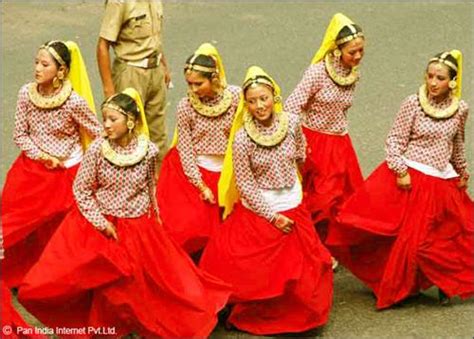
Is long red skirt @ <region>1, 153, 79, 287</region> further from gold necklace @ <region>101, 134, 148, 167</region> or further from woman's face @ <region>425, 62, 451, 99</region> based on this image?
woman's face @ <region>425, 62, 451, 99</region>

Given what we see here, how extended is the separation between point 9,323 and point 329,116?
7.67ft

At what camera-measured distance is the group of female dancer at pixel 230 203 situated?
5406 millimetres

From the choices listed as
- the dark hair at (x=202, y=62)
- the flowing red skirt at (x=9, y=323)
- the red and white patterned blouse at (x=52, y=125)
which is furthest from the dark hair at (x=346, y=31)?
the flowing red skirt at (x=9, y=323)

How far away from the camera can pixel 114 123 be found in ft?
17.5

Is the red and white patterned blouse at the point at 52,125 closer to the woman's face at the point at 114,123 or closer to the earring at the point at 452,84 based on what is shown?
the woman's face at the point at 114,123

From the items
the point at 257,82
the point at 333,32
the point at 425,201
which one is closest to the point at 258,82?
the point at 257,82

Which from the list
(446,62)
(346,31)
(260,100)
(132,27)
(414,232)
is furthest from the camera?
(132,27)

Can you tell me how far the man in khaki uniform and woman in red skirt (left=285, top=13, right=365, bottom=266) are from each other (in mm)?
1261

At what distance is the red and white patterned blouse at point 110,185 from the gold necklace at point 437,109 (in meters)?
1.49

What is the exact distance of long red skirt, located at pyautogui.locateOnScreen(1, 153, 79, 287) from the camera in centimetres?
600

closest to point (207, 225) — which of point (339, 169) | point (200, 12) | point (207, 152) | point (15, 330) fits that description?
point (207, 152)

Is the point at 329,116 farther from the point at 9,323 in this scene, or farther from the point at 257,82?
the point at 9,323

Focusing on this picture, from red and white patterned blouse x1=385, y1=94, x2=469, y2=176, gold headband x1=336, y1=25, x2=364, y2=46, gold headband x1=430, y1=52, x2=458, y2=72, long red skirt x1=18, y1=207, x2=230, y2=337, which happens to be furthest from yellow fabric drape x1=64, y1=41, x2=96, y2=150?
gold headband x1=430, y1=52, x2=458, y2=72

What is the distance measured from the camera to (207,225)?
602 centimetres
